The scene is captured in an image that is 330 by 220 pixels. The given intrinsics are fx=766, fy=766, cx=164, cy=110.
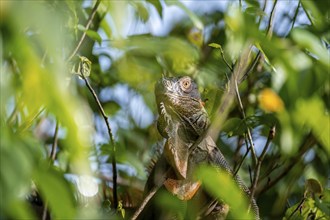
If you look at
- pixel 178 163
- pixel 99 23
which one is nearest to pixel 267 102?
pixel 178 163

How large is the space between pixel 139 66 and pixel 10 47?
2543 mm

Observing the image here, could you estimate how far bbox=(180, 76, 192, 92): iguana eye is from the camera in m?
2.86

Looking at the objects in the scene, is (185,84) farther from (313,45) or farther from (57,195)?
(57,195)

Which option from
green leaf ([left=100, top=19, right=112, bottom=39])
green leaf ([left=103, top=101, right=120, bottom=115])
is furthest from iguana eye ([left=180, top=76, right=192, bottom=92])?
green leaf ([left=103, top=101, right=120, bottom=115])

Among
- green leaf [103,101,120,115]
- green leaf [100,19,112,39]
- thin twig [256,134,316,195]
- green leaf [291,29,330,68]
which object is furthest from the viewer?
green leaf [103,101,120,115]

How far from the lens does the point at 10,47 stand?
0.92m

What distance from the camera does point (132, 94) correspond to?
12.0 ft

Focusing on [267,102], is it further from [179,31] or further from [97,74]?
[179,31]

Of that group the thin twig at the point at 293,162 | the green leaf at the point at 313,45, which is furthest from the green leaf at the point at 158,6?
the green leaf at the point at 313,45

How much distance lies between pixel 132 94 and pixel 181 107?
836mm

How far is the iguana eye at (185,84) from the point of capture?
2.86 m

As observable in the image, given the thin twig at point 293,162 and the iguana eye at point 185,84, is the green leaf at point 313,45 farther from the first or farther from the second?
the thin twig at point 293,162

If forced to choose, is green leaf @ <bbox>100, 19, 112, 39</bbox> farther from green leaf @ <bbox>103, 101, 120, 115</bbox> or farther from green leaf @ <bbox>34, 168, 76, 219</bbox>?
green leaf @ <bbox>34, 168, 76, 219</bbox>

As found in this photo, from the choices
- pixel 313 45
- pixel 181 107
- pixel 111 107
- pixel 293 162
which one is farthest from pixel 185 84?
pixel 313 45
